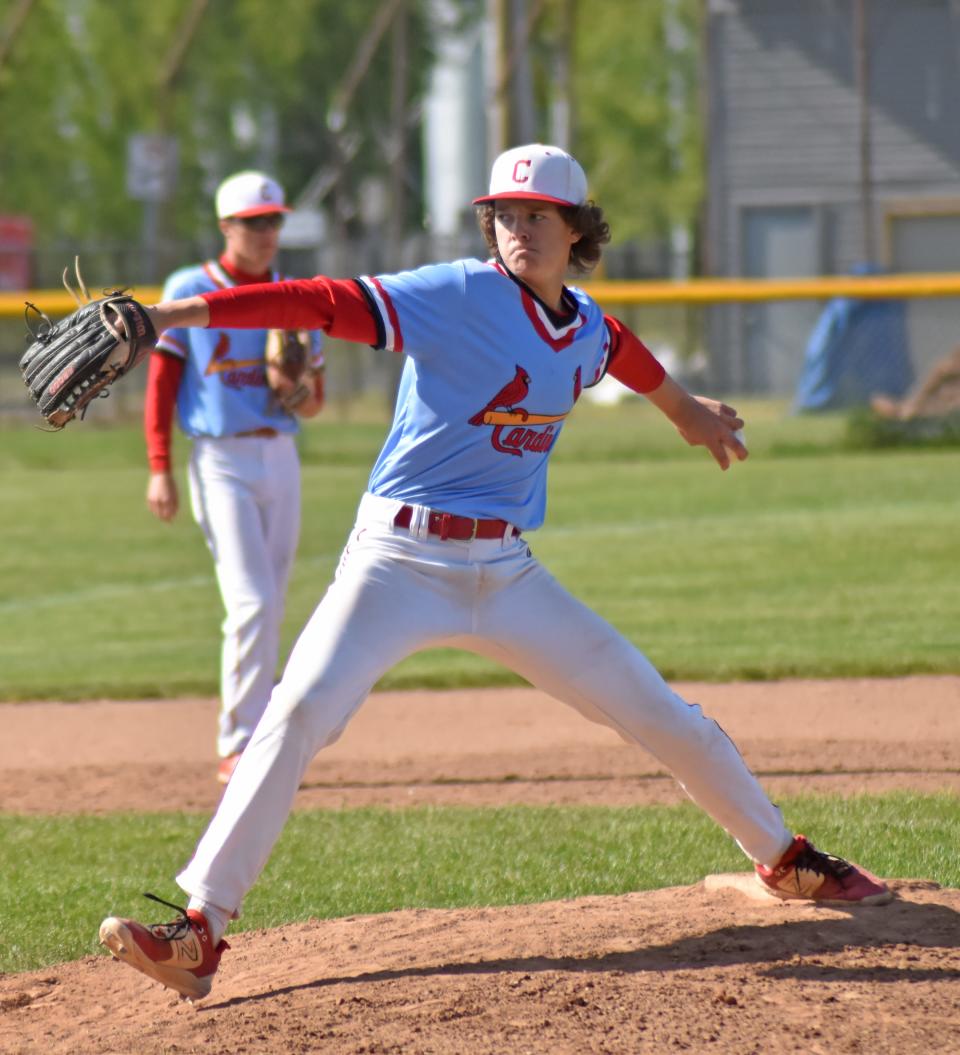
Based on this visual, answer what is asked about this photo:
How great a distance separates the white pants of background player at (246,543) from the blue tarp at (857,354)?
11.4m

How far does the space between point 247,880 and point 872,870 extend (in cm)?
216

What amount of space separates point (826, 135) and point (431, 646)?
22105 millimetres

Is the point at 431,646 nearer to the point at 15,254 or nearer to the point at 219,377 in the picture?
the point at 219,377

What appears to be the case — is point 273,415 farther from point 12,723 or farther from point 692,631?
point 692,631

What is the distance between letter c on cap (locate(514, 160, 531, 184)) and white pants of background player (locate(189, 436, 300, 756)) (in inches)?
104

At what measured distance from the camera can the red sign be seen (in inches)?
1382

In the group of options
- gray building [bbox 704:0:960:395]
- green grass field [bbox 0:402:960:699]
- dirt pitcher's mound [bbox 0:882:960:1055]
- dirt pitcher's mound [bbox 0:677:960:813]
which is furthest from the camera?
gray building [bbox 704:0:960:395]

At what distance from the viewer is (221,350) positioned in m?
6.78

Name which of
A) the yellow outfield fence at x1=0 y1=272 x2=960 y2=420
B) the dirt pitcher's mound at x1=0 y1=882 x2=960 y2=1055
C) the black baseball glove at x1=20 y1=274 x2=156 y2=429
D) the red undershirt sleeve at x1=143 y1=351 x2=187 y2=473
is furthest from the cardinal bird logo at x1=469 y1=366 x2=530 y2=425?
the yellow outfield fence at x1=0 y1=272 x2=960 y2=420

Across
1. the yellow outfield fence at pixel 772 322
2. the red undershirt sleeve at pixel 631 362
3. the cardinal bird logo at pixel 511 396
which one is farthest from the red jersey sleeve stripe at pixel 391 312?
the yellow outfield fence at pixel 772 322

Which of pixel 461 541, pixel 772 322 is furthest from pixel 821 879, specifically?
pixel 772 322

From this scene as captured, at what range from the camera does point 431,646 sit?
175 inches

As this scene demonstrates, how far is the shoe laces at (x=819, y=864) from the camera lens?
4.75 m

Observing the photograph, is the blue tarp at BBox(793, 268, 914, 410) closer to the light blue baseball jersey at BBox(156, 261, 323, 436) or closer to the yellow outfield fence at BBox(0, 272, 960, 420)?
the yellow outfield fence at BBox(0, 272, 960, 420)
